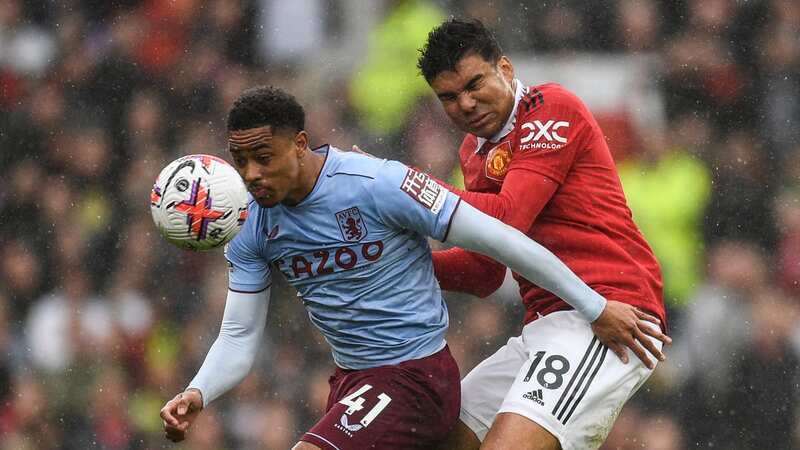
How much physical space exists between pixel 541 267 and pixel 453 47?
90cm

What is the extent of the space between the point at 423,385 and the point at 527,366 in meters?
0.37

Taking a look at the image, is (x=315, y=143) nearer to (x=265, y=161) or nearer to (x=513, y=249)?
(x=265, y=161)

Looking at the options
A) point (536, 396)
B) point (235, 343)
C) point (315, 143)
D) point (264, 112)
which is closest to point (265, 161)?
point (264, 112)

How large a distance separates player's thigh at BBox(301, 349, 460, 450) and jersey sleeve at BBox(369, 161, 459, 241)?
19.1 inches

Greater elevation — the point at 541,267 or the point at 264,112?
the point at 264,112

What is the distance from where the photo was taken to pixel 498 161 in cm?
447

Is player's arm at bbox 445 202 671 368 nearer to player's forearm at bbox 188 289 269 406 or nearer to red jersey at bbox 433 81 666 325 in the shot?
red jersey at bbox 433 81 666 325

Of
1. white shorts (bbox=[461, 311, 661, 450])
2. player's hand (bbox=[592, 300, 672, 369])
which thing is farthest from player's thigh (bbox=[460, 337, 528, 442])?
player's hand (bbox=[592, 300, 672, 369])

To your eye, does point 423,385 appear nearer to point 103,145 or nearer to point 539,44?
point 539,44

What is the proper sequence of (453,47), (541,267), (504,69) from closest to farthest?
1. (541,267)
2. (453,47)
3. (504,69)

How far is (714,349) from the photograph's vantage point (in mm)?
6617

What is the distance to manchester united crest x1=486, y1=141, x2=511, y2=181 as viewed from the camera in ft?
14.6

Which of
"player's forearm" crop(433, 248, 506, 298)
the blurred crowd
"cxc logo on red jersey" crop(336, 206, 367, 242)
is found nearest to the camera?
"cxc logo on red jersey" crop(336, 206, 367, 242)

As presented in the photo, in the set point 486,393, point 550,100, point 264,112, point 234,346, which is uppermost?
point 264,112
